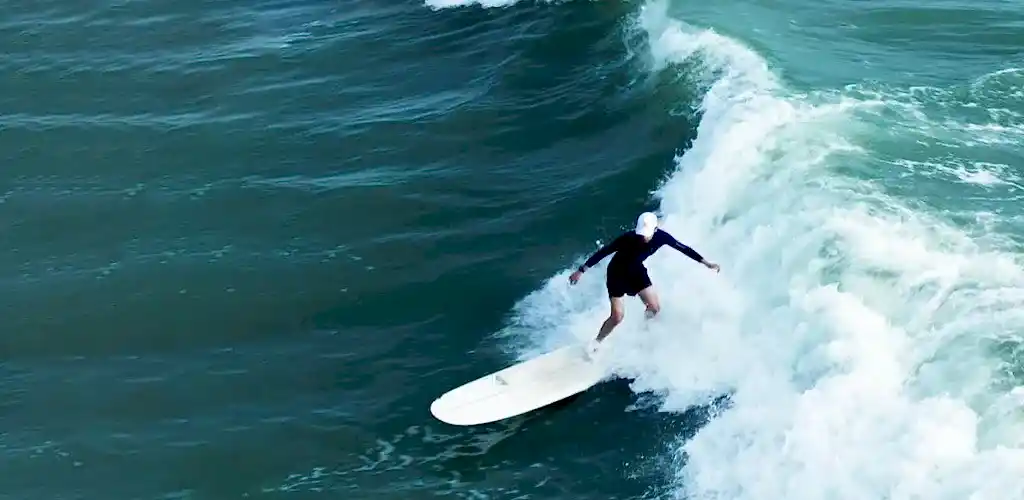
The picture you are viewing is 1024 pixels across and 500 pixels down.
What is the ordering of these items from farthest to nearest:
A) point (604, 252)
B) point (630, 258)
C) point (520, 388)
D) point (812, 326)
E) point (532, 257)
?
1. point (532, 257)
2. point (520, 388)
3. point (630, 258)
4. point (604, 252)
5. point (812, 326)

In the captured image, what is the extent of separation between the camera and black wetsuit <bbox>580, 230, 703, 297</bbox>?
604 inches

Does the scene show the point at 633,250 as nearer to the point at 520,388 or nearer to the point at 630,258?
the point at 630,258

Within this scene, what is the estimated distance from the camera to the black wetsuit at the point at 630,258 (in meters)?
15.3

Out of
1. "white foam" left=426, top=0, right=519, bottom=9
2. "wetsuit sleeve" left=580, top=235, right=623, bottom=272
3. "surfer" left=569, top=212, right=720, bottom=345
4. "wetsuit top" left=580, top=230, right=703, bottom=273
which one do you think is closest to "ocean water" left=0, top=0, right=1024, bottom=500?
"surfer" left=569, top=212, right=720, bottom=345

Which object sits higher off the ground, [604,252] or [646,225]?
[646,225]

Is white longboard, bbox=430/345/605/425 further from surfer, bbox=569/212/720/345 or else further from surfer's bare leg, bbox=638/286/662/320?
surfer's bare leg, bbox=638/286/662/320

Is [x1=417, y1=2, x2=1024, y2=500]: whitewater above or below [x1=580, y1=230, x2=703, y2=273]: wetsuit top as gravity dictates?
below

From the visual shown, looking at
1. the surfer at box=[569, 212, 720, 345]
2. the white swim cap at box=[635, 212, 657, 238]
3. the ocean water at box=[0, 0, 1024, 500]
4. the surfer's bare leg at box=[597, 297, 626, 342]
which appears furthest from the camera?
the surfer's bare leg at box=[597, 297, 626, 342]

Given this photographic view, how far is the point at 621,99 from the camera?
76.3 feet

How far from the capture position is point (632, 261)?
15.5m

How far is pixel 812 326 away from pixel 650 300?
224 cm

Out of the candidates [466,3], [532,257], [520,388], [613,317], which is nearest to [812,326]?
[613,317]

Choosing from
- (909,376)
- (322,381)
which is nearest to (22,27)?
(322,381)

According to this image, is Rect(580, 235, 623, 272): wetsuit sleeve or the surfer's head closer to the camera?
the surfer's head
